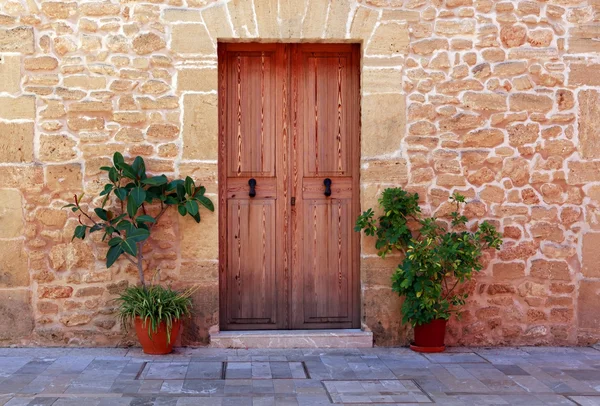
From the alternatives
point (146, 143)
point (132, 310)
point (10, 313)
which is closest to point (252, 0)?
point (146, 143)

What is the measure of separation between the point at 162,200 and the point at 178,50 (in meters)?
1.18

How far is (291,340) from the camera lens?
5.39m

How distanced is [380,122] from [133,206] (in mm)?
2017

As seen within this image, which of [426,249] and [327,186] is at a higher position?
[327,186]

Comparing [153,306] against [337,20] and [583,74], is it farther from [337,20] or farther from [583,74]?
[583,74]

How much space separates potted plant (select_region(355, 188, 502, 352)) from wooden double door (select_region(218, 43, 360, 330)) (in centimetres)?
43

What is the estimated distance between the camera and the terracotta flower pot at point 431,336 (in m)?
5.25

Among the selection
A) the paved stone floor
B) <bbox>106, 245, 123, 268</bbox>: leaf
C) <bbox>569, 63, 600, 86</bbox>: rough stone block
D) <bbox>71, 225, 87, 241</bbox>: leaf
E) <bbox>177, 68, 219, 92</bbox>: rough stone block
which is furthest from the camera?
<bbox>569, 63, 600, 86</bbox>: rough stone block

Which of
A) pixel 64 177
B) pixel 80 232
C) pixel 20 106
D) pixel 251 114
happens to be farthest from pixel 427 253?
pixel 20 106

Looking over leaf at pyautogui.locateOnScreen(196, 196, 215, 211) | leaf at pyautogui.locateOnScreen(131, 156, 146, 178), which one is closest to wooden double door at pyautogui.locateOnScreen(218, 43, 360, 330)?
leaf at pyautogui.locateOnScreen(196, 196, 215, 211)

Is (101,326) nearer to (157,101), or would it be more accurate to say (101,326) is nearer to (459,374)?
(157,101)

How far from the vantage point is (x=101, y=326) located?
209 inches

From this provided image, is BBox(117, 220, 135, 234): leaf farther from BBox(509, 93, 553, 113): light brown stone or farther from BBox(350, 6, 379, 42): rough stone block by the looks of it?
BBox(509, 93, 553, 113): light brown stone

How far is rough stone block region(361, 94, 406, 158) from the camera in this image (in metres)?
5.48
